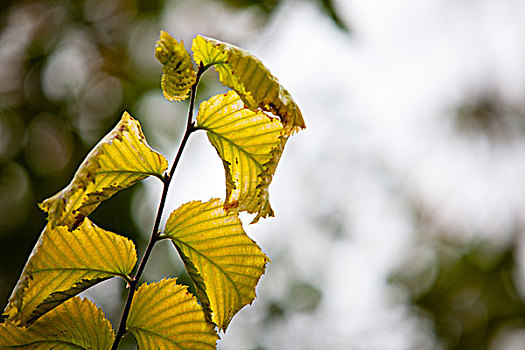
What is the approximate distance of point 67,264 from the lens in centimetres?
35

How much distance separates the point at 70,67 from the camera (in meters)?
2.49

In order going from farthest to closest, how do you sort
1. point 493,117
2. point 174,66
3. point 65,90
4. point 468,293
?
point 493,117 → point 468,293 → point 65,90 → point 174,66

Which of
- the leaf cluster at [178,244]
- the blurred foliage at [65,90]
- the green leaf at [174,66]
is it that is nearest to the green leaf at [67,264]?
the leaf cluster at [178,244]

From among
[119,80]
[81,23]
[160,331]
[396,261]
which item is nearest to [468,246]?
[396,261]

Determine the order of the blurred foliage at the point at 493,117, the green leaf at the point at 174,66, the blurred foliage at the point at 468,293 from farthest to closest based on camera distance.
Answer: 1. the blurred foliage at the point at 493,117
2. the blurred foliage at the point at 468,293
3. the green leaf at the point at 174,66

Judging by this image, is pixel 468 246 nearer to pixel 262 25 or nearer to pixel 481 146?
pixel 481 146

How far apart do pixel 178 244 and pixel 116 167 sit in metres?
0.07

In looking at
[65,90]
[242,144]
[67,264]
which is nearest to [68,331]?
[67,264]

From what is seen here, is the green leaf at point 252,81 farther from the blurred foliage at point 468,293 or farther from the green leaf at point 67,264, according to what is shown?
the blurred foliage at point 468,293

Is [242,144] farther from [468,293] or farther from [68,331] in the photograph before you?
[468,293]

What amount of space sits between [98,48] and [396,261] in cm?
242

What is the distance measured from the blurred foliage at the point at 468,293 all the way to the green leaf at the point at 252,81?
352 cm

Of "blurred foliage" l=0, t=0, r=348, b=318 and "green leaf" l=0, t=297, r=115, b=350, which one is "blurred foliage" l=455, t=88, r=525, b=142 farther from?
"green leaf" l=0, t=297, r=115, b=350

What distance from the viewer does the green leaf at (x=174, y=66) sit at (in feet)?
0.98
